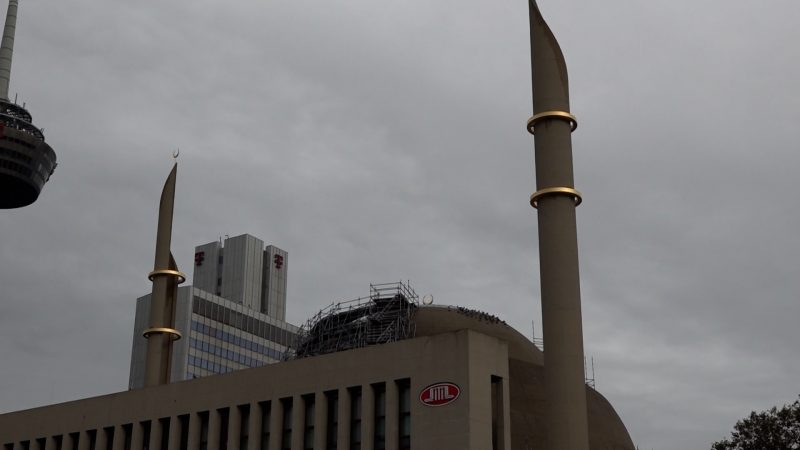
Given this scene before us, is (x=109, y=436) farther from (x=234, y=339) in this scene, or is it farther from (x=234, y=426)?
(x=234, y=339)

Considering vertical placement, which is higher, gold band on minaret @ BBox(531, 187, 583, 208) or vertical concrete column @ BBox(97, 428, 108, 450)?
gold band on minaret @ BBox(531, 187, 583, 208)

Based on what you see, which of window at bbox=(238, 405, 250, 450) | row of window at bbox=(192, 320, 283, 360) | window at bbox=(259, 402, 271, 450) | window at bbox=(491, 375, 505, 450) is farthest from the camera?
row of window at bbox=(192, 320, 283, 360)

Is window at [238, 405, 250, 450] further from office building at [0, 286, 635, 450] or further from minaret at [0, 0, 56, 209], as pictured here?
minaret at [0, 0, 56, 209]

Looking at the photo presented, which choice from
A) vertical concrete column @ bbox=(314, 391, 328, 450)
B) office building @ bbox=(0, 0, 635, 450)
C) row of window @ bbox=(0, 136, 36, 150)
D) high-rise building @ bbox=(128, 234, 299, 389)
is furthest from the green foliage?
row of window @ bbox=(0, 136, 36, 150)

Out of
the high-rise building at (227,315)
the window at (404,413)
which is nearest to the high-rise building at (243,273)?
the high-rise building at (227,315)

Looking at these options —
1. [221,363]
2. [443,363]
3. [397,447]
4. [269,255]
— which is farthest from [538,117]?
[269,255]

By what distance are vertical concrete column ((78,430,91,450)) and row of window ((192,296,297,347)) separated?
9837cm

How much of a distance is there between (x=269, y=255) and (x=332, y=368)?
5810 inches

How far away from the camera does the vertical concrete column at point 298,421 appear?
52594mm

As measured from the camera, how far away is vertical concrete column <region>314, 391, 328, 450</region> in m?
51.8

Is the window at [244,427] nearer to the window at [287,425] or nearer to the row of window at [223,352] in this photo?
the window at [287,425]

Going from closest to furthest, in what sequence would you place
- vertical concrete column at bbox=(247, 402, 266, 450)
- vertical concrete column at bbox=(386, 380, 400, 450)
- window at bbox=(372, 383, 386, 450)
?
vertical concrete column at bbox=(386, 380, 400, 450)
window at bbox=(372, 383, 386, 450)
vertical concrete column at bbox=(247, 402, 266, 450)

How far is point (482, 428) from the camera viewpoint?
153 feet

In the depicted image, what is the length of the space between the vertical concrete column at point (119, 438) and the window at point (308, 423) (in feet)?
48.7
